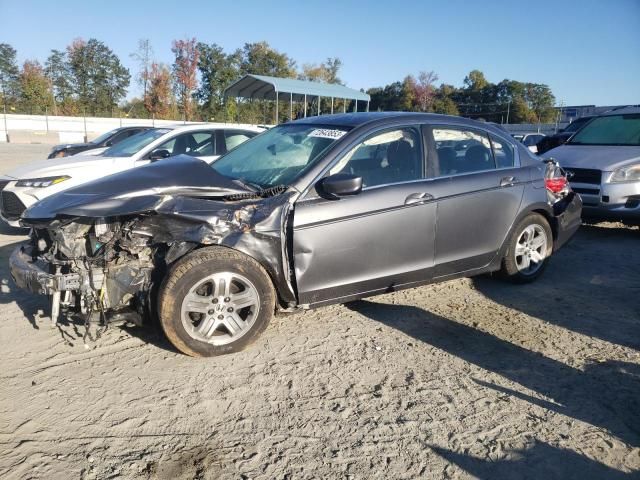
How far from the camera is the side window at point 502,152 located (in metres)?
4.83

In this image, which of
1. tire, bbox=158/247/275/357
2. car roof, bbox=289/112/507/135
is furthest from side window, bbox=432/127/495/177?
tire, bbox=158/247/275/357

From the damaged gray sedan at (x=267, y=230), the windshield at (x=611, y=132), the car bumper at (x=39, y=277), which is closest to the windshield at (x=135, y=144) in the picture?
the damaged gray sedan at (x=267, y=230)

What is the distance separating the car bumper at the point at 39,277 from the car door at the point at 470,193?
9.38ft

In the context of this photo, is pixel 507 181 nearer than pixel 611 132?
Yes

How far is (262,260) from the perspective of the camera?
3607 mm

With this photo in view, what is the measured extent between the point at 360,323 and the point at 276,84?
60.0 ft

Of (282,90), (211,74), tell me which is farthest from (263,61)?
(282,90)

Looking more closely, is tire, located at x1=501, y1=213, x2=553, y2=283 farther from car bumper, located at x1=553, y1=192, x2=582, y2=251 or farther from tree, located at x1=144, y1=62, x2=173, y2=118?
tree, located at x1=144, y1=62, x2=173, y2=118

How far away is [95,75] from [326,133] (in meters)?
58.4

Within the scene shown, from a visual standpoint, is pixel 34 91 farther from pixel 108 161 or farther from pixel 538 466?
pixel 538 466

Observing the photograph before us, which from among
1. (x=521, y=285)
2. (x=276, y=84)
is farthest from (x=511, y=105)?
(x=521, y=285)

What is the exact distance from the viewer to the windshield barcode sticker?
13.5ft

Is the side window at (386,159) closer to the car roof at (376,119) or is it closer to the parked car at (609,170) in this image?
the car roof at (376,119)

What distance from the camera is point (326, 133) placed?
4254 millimetres
